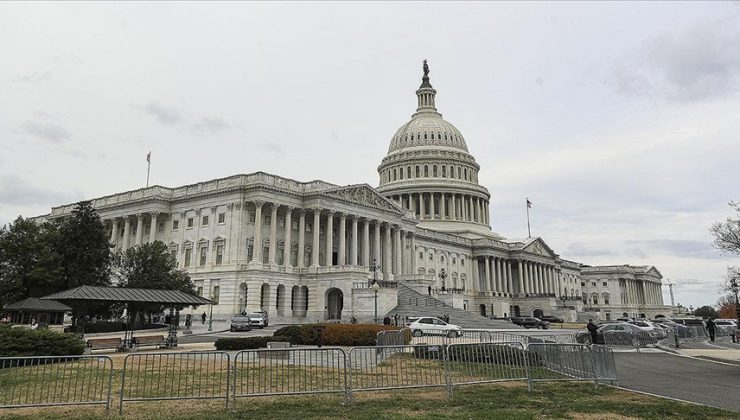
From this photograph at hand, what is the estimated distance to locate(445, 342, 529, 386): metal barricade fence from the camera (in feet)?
52.5

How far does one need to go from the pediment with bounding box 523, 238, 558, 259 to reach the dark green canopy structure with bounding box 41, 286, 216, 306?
3758 inches

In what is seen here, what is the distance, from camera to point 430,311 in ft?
206

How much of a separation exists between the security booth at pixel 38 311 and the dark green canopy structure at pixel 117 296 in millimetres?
9806

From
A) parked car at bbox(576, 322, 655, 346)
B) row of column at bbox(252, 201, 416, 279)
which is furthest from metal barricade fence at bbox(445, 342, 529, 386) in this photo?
row of column at bbox(252, 201, 416, 279)

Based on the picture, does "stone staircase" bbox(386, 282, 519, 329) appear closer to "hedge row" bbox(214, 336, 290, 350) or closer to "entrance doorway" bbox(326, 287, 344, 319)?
"entrance doorway" bbox(326, 287, 344, 319)

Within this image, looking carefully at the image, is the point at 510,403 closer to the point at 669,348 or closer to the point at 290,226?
the point at 669,348

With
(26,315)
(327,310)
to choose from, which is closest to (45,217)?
(26,315)

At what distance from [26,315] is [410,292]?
41.0 meters

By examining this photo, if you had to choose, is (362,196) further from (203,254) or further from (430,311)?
(203,254)

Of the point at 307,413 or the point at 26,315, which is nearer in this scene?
the point at 307,413

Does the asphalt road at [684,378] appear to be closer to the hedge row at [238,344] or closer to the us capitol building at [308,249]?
the hedge row at [238,344]

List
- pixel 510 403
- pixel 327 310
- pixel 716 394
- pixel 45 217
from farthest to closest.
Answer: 1. pixel 45 217
2. pixel 327 310
3. pixel 716 394
4. pixel 510 403

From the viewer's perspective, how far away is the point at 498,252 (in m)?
115

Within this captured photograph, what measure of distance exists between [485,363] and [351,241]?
59.5 metres
